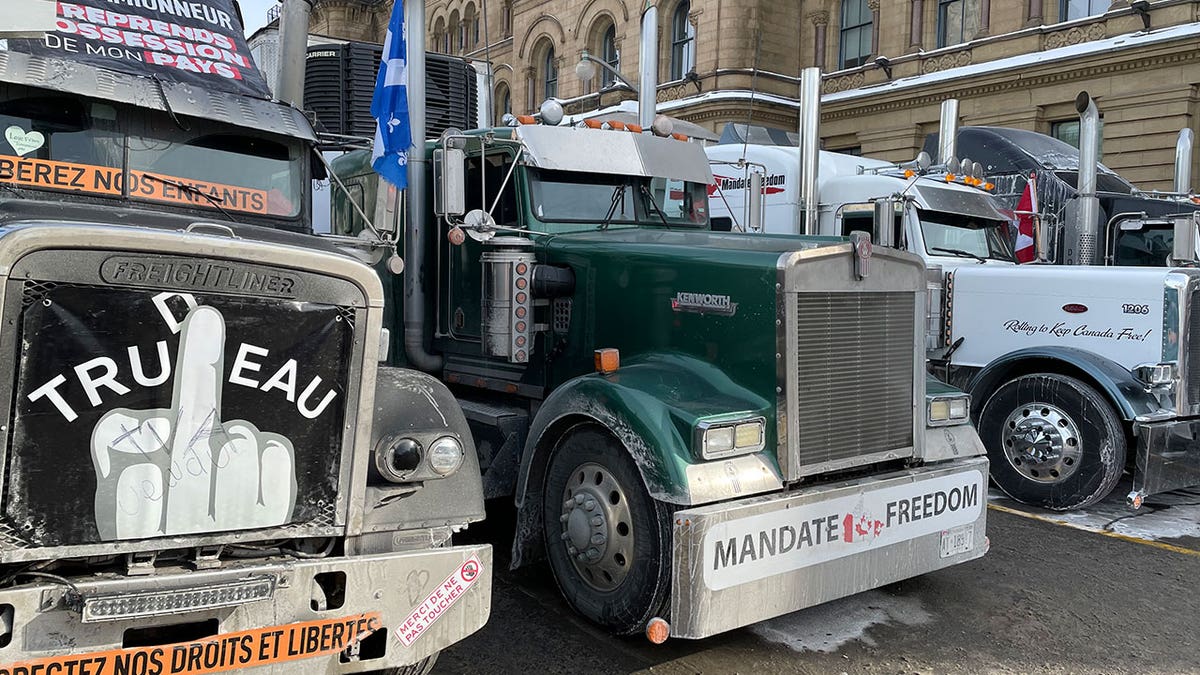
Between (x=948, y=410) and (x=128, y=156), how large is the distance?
427 centimetres

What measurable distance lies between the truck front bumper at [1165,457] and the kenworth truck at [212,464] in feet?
16.4

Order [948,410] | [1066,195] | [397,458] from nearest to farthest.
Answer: [397,458], [948,410], [1066,195]

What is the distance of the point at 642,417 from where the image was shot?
4090 mm

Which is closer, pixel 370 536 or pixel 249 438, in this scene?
pixel 249 438

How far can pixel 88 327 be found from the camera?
8.51 feet

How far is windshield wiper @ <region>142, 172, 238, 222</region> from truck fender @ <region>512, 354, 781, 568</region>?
5.97ft

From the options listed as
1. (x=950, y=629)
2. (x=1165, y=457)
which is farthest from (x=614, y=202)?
(x=1165, y=457)

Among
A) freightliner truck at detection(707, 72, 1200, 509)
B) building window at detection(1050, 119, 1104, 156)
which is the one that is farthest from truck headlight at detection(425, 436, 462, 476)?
building window at detection(1050, 119, 1104, 156)

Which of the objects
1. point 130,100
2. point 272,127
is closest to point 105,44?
point 130,100

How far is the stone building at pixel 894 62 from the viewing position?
20.9 metres

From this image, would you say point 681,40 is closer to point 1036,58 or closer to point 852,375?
point 1036,58

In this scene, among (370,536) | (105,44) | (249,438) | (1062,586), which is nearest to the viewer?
(249,438)

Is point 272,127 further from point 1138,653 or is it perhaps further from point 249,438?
point 1138,653

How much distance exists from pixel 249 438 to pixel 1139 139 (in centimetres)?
2336
